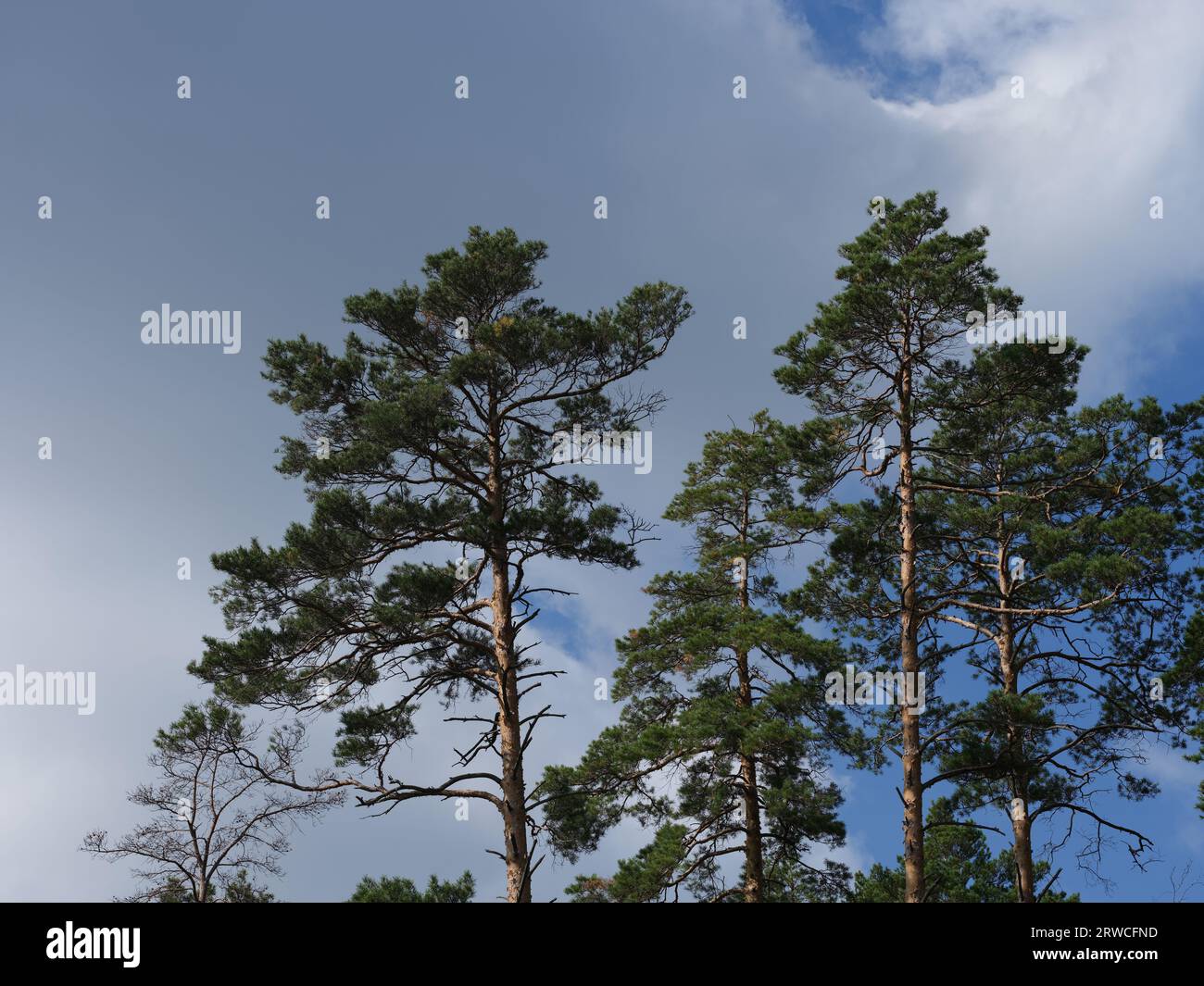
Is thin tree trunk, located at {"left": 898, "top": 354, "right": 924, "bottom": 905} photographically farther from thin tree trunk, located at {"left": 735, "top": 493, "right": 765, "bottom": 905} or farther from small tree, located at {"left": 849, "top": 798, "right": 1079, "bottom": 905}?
small tree, located at {"left": 849, "top": 798, "right": 1079, "bottom": 905}

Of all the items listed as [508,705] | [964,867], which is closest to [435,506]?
[508,705]

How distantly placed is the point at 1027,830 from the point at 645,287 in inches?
450

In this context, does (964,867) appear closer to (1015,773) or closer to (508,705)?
(1015,773)

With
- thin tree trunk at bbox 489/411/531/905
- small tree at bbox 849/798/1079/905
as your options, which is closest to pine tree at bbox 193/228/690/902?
thin tree trunk at bbox 489/411/531/905

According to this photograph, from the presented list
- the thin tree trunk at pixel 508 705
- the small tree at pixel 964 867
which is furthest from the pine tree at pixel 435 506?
the small tree at pixel 964 867

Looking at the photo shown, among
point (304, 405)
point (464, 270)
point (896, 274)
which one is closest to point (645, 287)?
point (464, 270)

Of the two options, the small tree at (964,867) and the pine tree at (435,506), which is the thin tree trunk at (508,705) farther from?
the small tree at (964,867)

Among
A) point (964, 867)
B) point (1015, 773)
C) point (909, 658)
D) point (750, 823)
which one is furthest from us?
point (964, 867)

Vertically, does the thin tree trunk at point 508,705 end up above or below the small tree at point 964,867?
above

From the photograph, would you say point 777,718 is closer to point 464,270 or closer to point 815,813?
point 815,813

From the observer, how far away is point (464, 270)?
634 inches
